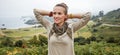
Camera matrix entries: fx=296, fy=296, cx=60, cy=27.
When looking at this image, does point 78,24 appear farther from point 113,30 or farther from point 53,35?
point 113,30

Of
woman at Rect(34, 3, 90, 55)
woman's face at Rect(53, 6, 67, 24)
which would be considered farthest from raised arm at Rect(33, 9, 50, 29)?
woman's face at Rect(53, 6, 67, 24)

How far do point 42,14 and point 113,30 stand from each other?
158 ft

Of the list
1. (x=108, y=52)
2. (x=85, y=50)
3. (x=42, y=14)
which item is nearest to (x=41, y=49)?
(x=85, y=50)

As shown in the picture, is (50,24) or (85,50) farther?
(85,50)

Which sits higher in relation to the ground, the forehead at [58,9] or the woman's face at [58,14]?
the forehead at [58,9]

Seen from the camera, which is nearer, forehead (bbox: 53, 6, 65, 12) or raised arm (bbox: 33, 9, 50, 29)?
forehead (bbox: 53, 6, 65, 12)

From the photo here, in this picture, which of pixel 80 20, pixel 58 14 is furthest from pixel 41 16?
pixel 80 20

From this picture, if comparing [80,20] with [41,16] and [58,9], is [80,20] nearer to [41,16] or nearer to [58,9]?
[58,9]

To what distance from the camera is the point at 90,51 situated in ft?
22.6

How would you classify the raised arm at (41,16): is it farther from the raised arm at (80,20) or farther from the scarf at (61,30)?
the raised arm at (80,20)

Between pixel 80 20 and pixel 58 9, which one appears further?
pixel 80 20

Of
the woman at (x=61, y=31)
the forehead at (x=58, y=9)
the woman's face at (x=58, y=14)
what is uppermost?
the forehead at (x=58, y=9)

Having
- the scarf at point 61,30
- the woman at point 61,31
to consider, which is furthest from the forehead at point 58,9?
the scarf at point 61,30

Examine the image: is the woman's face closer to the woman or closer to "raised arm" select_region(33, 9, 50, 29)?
the woman
